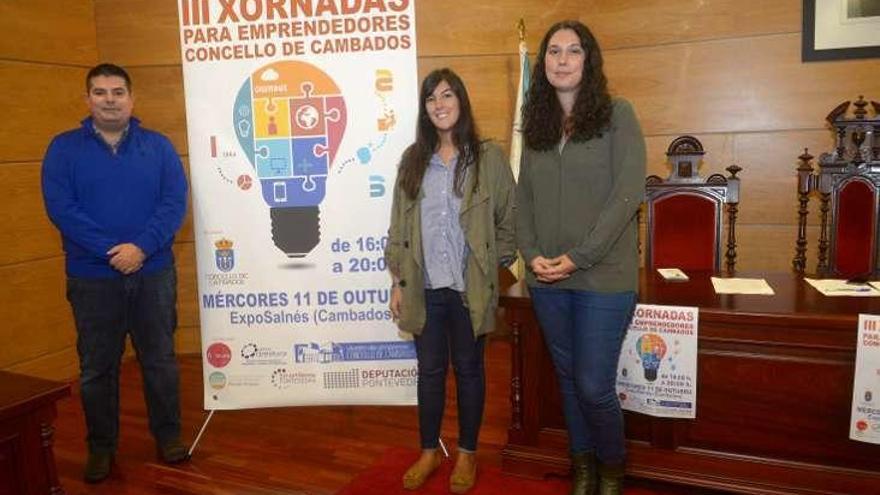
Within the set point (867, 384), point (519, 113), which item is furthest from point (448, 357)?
point (519, 113)

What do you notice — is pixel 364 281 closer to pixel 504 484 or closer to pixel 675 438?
pixel 504 484

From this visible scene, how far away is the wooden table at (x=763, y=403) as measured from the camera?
6.46 feet

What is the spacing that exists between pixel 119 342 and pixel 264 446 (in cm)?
71

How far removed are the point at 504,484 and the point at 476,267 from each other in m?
0.80

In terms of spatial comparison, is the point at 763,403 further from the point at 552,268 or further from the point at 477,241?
the point at 477,241

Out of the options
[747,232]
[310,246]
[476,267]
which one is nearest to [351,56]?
[310,246]

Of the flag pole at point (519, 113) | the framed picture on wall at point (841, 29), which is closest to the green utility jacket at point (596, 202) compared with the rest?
the flag pole at point (519, 113)

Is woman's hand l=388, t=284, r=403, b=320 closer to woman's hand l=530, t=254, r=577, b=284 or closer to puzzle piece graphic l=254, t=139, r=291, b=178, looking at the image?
woman's hand l=530, t=254, r=577, b=284

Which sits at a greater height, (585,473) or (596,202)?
(596,202)

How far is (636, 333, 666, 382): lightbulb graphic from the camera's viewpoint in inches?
82.9

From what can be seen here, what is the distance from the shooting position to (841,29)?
3.36 m

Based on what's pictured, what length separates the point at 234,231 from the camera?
2.58 m

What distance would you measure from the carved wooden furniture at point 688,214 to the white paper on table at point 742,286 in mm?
306

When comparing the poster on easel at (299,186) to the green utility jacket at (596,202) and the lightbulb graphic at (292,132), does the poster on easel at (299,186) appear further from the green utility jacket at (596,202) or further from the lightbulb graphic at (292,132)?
the green utility jacket at (596,202)
